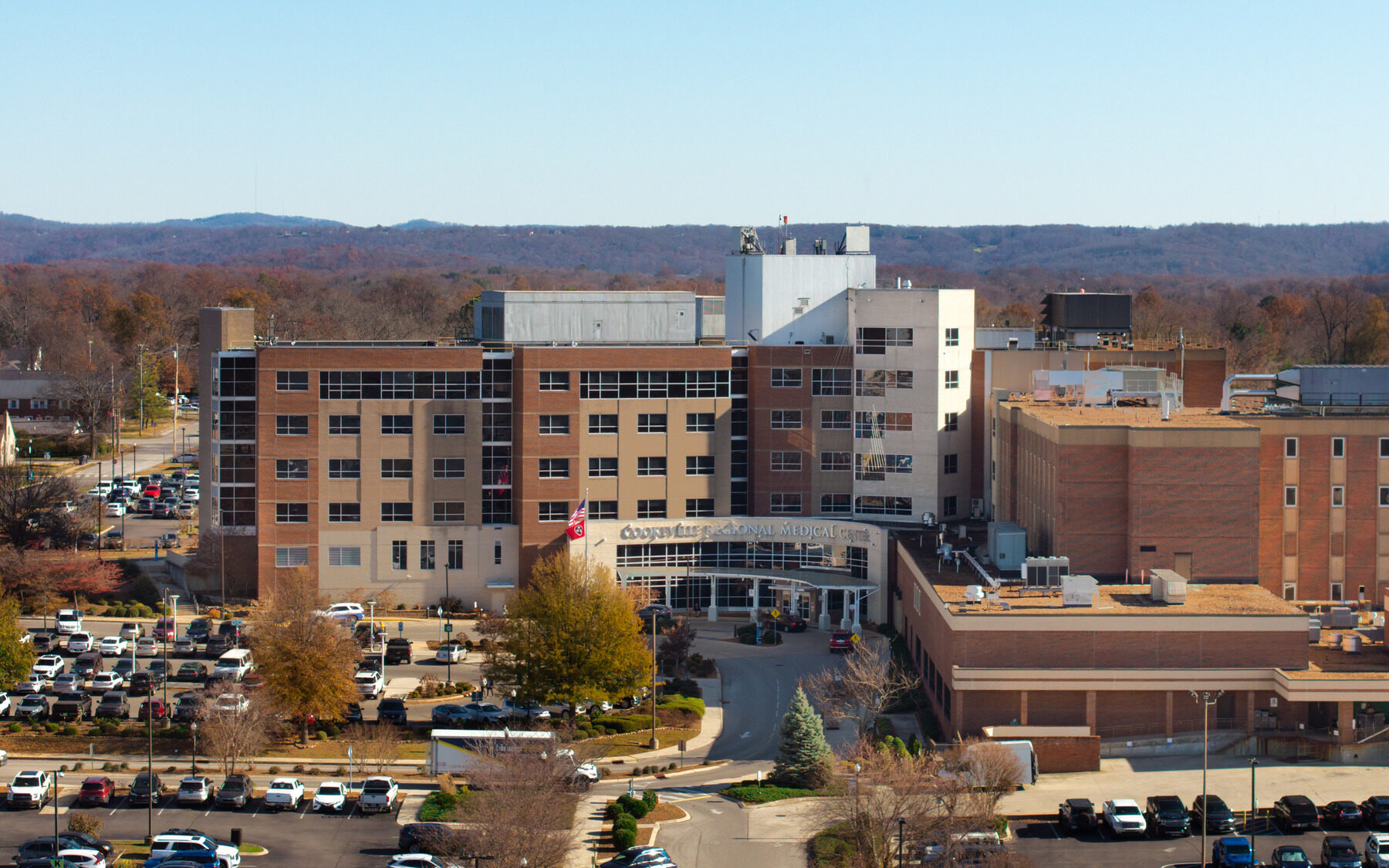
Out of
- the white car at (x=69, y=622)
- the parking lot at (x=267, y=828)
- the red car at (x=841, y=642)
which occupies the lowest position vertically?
the parking lot at (x=267, y=828)

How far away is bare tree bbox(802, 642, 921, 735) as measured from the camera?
7000 cm

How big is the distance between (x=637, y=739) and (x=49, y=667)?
1223 inches

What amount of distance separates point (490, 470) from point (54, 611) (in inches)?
1043

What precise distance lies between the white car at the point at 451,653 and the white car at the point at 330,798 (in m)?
21.9

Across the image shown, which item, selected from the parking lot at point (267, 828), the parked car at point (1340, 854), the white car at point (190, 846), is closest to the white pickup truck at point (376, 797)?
the parking lot at point (267, 828)

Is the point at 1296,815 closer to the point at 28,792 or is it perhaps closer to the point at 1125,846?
the point at 1125,846

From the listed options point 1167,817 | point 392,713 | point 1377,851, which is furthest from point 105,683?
point 1377,851

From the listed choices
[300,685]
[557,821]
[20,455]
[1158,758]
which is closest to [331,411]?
[300,685]

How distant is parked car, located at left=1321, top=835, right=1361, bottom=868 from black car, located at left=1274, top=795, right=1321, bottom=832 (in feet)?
8.55

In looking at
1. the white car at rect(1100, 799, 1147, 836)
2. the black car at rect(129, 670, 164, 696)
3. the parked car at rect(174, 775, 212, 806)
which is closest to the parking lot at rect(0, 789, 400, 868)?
the parked car at rect(174, 775, 212, 806)

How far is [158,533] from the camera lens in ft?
392

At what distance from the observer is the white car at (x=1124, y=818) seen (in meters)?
58.5

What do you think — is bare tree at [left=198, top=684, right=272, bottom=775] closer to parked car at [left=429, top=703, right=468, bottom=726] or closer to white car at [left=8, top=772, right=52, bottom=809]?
white car at [left=8, top=772, right=52, bottom=809]

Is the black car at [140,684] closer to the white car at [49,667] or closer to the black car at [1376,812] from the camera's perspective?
the white car at [49,667]
